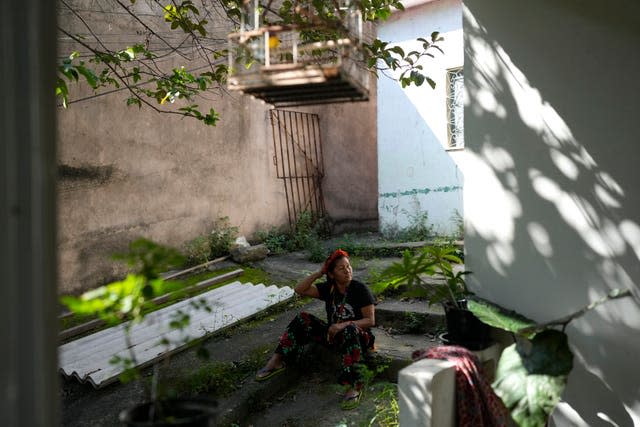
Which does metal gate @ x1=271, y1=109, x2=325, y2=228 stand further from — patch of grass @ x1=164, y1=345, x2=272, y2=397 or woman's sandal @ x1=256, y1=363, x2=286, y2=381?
woman's sandal @ x1=256, y1=363, x2=286, y2=381

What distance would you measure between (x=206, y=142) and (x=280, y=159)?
200cm

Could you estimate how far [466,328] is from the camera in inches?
137

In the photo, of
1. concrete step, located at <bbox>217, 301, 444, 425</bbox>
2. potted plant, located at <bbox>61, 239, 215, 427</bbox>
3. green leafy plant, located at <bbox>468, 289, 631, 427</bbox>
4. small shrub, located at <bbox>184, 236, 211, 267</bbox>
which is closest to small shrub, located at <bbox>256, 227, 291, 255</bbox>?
small shrub, located at <bbox>184, 236, 211, 267</bbox>

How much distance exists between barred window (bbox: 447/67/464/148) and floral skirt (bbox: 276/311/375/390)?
501 cm

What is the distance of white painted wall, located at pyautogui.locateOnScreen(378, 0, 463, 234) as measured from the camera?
28.9 feet

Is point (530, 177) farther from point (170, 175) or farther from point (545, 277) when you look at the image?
point (170, 175)

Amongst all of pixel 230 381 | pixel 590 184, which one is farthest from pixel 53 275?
pixel 230 381

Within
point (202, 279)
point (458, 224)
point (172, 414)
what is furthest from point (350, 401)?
point (458, 224)

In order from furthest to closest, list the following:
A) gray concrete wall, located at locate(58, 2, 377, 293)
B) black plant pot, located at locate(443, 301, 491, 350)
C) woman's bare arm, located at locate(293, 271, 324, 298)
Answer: gray concrete wall, located at locate(58, 2, 377, 293)
woman's bare arm, located at locate(293, 271, 324, 298)
black plant pot, located at locate(443, 301, 491, 350)

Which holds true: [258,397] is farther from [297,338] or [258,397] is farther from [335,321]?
[335,321]

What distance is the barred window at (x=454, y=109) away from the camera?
28.9 feet

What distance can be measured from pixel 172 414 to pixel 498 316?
220 centimetres

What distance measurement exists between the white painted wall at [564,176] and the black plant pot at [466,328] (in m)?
0.31

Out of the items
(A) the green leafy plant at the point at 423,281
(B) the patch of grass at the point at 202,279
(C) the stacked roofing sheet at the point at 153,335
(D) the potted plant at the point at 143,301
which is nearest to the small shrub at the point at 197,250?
(B) the patch of grass at the point at 202,279
